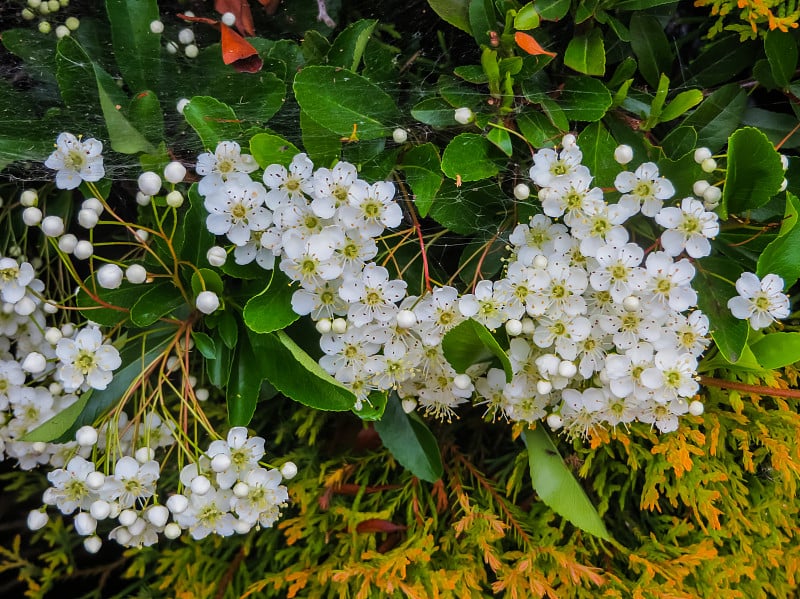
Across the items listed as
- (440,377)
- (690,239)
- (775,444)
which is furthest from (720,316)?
(440,377)

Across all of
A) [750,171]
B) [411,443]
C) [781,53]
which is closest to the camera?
[750,171]

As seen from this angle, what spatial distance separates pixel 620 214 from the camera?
2.82 ft

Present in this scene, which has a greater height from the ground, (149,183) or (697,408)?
(149,183)

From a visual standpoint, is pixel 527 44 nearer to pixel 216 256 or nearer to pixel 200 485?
pixel 216 256

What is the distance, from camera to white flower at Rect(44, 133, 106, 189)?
89 cm

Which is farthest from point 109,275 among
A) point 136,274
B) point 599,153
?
point 599,153

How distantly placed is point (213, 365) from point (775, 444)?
91 centimetres

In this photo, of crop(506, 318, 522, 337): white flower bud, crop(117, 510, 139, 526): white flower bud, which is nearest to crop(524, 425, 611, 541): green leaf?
crop(506, 318, 522, 337): white flower bud

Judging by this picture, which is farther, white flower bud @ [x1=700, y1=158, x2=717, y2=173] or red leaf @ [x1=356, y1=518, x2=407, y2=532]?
red leaf @ [x1=356, y1=518, x2=407, y2=532]

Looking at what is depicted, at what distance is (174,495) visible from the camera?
88 cm

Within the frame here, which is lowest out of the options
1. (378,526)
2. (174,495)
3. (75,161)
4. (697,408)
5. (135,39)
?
(378,526)

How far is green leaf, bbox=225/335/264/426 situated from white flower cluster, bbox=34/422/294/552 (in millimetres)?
41

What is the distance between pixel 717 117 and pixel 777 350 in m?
0.38

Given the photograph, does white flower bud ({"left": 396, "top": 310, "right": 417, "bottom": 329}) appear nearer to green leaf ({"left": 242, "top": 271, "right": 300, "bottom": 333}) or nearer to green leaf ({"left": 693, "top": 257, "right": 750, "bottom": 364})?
green leaf ({"left": 242, "top": 271, "right": 300, "bottom": 333})
